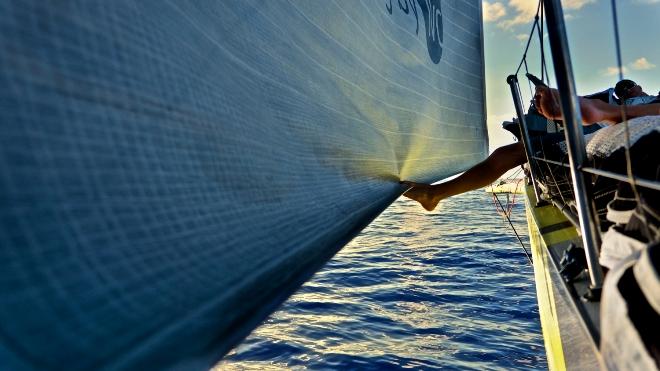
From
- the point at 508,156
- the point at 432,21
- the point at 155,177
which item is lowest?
the point at 155,177

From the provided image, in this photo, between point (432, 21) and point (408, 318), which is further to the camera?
point (408, 318)

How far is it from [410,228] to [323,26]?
426 inches

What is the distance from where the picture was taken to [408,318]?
4547 millimetres

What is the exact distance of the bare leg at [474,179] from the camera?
6.21 feet

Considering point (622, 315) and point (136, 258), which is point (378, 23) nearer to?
point (622, 315)

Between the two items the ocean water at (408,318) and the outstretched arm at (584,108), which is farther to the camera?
the ocean water at (408,318)

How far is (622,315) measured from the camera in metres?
0.53

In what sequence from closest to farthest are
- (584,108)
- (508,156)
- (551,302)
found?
(584,108) < (551,302) < (508,156)

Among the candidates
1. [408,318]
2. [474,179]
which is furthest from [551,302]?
[408,318]

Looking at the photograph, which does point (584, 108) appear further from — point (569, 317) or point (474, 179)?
point (474, 179)

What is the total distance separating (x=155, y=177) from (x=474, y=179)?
6.24 feet

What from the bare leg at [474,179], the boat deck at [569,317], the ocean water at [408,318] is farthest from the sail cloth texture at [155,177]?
the ocean water at [408,318]

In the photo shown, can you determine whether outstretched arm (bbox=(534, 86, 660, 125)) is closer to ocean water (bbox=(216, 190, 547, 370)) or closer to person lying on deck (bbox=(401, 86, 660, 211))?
person lying on deck (bbox=(401, 86, 660, 211))

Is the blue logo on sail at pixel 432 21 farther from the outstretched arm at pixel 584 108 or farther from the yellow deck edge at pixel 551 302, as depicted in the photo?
the yellow deck edge at pixel 551 302
